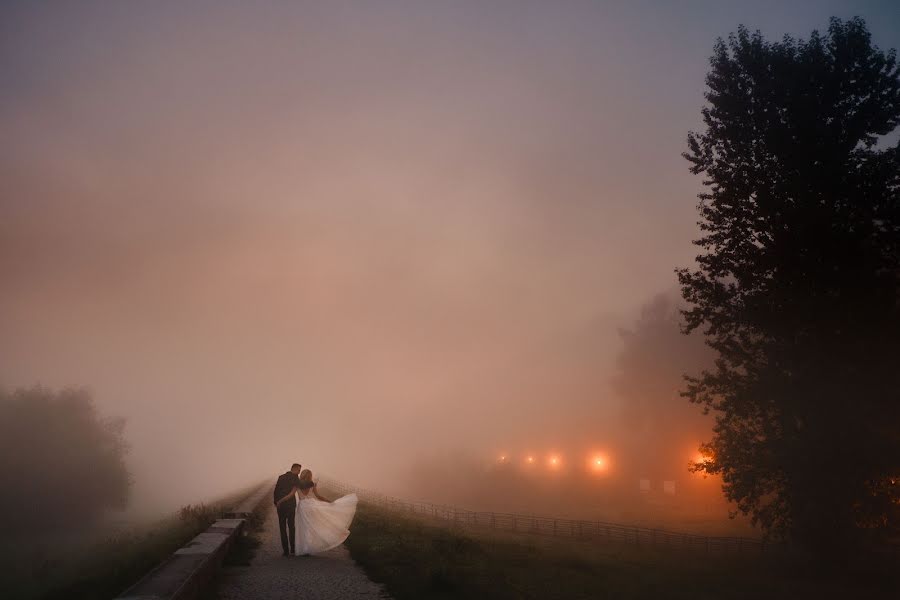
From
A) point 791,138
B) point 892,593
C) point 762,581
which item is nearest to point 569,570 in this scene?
point 762,581

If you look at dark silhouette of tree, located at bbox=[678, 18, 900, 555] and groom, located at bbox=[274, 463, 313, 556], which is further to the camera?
dark silhouette of tree, located at bbox=[678, 18, 900, 555]

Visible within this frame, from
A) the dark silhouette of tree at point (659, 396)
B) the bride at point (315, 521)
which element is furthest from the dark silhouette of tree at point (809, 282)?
the dark silhouette of tree at point (659, 396)

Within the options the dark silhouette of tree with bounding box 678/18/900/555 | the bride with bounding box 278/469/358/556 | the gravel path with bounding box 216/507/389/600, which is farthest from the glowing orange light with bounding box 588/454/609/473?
the gravel path with bounding box 216/507/389/600

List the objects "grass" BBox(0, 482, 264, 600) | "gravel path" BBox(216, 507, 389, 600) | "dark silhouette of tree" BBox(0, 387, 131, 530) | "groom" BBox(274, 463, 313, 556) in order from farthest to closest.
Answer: "dark silhouette of tree" BBox(0, 387, 131, 530) → "groom" BBox(274, 463, 313, 556) → "grass" BBox(0, 482, 264, 600) → "gravel path" BBox(216, 507, 389, 600)

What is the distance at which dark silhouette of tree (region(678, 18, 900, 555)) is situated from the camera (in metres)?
20.1

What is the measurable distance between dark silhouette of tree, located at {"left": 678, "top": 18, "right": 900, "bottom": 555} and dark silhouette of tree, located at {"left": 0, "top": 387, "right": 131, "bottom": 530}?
58574 mm

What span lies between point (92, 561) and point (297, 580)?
19.0 metres

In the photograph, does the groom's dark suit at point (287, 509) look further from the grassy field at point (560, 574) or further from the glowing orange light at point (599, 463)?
the glowing orange light at point (599, 463)

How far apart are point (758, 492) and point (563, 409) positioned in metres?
86.7

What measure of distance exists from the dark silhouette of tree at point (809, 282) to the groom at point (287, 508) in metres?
16.6

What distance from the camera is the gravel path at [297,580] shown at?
1080cm

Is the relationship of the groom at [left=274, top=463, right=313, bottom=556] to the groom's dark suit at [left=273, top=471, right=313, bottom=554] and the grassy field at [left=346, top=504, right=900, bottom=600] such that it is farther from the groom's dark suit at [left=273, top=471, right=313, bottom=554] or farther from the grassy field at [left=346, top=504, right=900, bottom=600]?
the grassy field at [left=346, top=504, right=900, bottom=600]

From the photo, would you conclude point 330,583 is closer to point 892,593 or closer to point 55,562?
point 892,593

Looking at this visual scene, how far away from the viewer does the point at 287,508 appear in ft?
51.9
